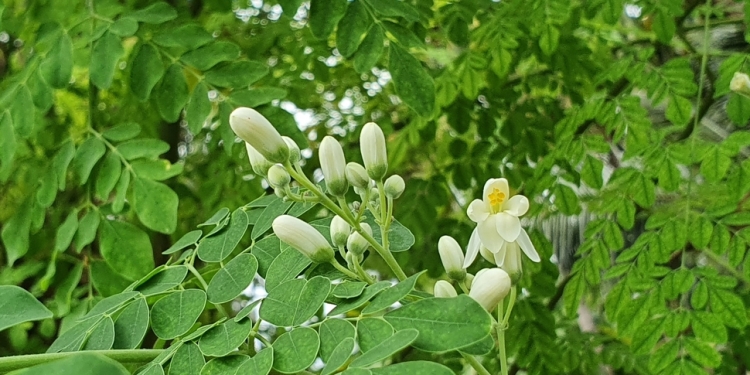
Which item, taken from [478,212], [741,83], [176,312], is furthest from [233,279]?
[741,83]

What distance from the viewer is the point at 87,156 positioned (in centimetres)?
71

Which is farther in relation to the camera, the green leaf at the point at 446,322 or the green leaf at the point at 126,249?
the green leaf at the point at 126,249

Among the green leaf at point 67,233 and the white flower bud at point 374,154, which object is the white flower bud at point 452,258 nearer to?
the white flower bud at point 374,154

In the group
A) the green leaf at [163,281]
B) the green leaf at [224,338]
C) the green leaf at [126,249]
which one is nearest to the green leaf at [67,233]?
the green leaf at [126,249]

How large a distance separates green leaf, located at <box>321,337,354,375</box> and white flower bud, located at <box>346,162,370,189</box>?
12 cm

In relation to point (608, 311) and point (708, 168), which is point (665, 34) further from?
point (608, 311)

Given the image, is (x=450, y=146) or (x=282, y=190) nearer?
(x=282, y=190)

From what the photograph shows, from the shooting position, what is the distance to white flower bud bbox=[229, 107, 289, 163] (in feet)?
1.27

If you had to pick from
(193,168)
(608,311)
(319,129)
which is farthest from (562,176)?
(193,168)

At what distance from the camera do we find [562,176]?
838 millimetres

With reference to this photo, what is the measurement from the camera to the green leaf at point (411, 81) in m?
0.63

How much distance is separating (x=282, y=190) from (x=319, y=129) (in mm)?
770

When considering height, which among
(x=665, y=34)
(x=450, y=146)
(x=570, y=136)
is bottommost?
(x=450, y=146)

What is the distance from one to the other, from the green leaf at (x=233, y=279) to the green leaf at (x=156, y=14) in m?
0.37
